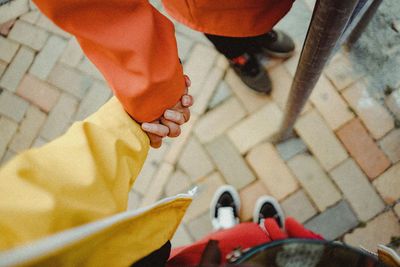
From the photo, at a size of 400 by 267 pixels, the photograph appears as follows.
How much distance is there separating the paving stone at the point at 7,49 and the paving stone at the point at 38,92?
24 cm

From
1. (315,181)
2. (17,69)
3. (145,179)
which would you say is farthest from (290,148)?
(17,69)

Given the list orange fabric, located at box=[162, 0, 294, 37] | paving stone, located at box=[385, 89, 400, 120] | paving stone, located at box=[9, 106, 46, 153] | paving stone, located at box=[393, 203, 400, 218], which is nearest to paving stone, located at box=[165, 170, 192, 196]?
orange fabric, located at box=[162, 0, 294, 37]

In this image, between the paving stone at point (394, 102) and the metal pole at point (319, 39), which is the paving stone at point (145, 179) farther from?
the paving stone at point (394, 102)

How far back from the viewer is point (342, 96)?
60.4 inches

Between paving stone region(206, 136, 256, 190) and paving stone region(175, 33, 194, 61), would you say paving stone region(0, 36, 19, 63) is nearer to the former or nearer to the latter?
paving stone region(175, 33, 194, 61)

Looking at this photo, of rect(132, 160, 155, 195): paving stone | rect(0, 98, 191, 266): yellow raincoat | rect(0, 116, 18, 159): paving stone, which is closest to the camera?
rect(0, 98, 191, 266): yellow raincoat

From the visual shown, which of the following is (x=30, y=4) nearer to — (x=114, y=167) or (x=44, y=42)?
(x=44, y=42)

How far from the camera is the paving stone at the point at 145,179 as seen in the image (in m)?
1.54

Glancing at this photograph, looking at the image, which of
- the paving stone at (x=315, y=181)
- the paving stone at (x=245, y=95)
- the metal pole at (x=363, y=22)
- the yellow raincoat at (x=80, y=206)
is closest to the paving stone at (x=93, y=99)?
the paving stone at (x=245, y=95)

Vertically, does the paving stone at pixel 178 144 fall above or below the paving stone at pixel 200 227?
above

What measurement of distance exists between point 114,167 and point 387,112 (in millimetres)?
1544

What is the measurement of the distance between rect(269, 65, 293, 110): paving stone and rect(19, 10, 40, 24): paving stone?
177 centimetres

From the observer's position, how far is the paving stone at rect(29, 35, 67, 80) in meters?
1.85

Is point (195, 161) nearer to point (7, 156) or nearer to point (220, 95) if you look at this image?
point (220, 95)
